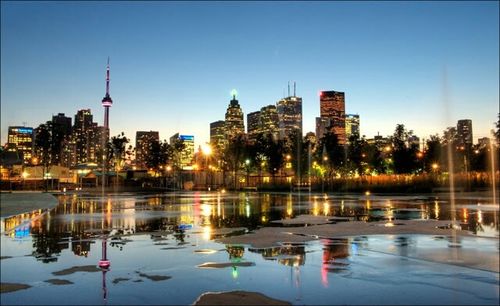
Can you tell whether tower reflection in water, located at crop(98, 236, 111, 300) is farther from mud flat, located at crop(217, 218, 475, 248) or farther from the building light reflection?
mud flat, located at crop(217, 218, 475, 248)

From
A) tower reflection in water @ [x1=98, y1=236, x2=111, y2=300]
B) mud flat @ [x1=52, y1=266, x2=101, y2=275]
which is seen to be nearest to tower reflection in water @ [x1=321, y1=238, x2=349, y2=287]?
tower reflection in water @ [x1=98, y1=236, x2=111, y2=300]

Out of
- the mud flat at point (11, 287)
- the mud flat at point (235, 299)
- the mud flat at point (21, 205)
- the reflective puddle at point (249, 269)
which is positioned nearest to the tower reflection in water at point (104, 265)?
the reflective puddle at point (249, 269)

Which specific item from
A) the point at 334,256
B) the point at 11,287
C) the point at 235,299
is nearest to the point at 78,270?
the point at 11,287

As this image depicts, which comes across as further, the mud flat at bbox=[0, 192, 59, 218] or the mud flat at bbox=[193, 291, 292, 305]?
the mud flat at bbox=[0, 192, 59, 218]

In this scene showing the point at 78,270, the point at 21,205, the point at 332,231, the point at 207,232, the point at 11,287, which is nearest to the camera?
the point at 11,287

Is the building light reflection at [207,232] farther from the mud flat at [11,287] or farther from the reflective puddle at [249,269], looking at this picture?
the mud flat at [11,287]

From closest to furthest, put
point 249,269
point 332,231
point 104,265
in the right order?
1. point 249,269
2. point 104,265
3. point 332,231

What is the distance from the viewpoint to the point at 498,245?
1255 cm

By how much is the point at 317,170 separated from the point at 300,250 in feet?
351

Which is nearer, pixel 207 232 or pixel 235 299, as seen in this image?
pixel 235 299

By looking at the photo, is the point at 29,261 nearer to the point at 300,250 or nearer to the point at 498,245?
the point at 300,250

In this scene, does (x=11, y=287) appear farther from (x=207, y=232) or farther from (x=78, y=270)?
(x=207, y=232)

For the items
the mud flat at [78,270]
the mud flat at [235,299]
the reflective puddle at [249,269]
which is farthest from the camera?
the mud flat at [78,270]

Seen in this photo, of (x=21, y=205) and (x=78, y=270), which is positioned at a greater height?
(x=21, y=205)
